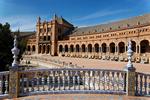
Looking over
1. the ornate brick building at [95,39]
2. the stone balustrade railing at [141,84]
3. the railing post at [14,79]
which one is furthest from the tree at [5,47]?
the ornate brick building at [95,39]

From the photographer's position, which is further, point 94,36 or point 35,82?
point 94,36

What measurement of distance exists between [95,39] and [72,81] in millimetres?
53130

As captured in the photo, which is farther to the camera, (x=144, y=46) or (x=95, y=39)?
(x=95, y=39)

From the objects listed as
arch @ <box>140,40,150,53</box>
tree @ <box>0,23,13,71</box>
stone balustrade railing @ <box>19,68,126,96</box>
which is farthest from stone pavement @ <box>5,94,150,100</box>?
arch @ <box>140,40,150,53</box>

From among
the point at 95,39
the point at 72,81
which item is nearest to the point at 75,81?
the point at 72,81

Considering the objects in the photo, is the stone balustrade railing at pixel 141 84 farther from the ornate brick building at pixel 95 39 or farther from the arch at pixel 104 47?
the arch at pixel 104 47

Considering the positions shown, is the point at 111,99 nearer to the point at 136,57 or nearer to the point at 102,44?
the point at 136,57

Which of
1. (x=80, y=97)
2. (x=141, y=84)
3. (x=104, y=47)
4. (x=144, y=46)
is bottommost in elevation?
(x=80, y=97)

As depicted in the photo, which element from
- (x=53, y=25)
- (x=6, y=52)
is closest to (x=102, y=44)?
(x=53, y=25)

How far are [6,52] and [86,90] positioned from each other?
1805cm

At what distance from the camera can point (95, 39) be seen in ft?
204

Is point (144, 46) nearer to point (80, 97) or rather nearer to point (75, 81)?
point (75, 81)

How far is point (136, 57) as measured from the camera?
42.9m

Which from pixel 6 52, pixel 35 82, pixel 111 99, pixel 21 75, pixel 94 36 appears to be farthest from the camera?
pixel 94 36
